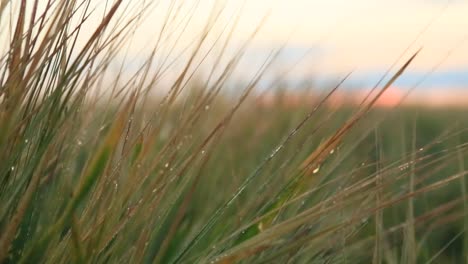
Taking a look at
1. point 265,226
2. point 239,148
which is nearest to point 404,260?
point 265,226

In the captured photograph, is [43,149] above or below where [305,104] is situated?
below

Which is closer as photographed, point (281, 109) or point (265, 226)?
point (265, 226)

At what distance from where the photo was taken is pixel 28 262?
121 cm

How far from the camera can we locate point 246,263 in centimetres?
132

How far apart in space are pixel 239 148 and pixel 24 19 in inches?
83.3

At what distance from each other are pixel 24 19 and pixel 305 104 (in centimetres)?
286

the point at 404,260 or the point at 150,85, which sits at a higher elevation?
the point at 150,85

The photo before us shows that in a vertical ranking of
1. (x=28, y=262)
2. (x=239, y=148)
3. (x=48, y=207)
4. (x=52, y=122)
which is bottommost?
(x=28, y=262)

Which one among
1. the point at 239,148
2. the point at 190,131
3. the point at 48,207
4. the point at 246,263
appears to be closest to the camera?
the point at 246,263

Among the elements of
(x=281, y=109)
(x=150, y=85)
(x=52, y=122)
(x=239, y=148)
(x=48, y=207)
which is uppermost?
(x=281, y=109)

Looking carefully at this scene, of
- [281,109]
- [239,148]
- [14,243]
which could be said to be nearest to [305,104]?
[281,109]

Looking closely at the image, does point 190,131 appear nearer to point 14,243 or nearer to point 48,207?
point 48,207

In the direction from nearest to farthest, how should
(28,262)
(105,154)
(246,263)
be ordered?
(105,154)
(28,262)
(246,263)

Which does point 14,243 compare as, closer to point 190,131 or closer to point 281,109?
point 190,131
